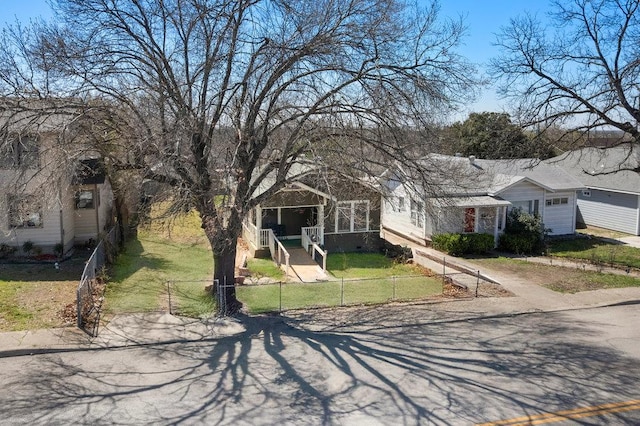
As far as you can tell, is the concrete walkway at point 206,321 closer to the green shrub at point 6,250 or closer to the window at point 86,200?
the green shrub at point 6,250

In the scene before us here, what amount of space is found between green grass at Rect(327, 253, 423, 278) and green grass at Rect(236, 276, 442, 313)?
1895mm

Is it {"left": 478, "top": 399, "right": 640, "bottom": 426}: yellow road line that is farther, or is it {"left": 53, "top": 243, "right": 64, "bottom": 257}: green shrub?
{"left": 53, "top": 243, "right": 64, "bottom": 257}: green shrub

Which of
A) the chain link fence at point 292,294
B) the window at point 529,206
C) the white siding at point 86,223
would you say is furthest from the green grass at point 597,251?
the white siding at point 86,223

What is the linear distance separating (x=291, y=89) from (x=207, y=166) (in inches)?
116

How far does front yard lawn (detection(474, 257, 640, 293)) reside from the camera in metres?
17.3

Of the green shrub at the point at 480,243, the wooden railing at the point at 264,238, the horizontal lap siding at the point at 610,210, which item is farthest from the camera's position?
the horizontal lap siding at the point at 610,210

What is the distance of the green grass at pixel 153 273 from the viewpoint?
1434cm

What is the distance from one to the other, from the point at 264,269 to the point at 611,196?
2084cm

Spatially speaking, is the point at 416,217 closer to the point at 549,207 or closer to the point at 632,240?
the point at 549,207

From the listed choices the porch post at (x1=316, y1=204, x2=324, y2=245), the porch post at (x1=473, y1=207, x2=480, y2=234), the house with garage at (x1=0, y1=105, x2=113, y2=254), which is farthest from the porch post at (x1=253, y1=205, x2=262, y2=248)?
the porch post at (x1=473, y1=207, x2=480, y2=234)

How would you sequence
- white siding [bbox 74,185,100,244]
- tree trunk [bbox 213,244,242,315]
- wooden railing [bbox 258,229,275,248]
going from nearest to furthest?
tree trunk [bbox 213,244,242,315] < white siding [bbox 74,185,100,244] < wooden railing [bbox 258,229,275,248]

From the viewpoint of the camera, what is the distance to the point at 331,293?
1616cm

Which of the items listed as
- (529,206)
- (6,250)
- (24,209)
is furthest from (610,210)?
(6,250)

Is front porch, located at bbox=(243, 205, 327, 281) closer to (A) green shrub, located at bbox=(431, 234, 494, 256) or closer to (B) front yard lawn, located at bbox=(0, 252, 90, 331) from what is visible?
(A) green shrub, located at bbox=(431, 234, 494, 256)
